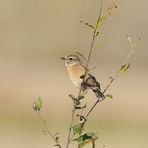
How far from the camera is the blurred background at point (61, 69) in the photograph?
17.1 meters

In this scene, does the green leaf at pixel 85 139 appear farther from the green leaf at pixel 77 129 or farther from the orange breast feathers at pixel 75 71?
the orange breast feathers at pixel 75 71

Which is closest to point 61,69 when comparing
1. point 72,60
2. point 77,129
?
point 72,60

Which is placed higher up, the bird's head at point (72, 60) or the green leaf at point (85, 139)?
the bird's head at point (72, 60)

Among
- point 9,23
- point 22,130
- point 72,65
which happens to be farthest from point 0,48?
point 72,65

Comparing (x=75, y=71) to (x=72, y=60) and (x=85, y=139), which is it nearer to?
(x=72, y=60)

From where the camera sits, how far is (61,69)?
72.6ft

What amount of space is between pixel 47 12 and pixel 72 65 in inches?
660

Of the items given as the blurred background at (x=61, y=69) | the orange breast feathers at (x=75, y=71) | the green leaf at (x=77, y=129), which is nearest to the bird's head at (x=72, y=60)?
the orange breast feathers at (x=75, y=71)

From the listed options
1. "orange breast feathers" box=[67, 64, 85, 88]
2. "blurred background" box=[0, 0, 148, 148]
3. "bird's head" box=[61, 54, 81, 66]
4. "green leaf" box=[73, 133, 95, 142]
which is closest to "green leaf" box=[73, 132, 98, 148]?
"green leaf" box=[73, 133, 95, 142]

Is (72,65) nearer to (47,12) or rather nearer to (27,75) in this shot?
(27,75)

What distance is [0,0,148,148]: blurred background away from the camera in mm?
17109

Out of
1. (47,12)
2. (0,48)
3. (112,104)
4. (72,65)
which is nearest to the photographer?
(72,65)

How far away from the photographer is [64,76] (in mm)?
21797

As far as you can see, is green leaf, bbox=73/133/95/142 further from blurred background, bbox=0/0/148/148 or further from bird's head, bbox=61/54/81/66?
blurred background, bbox=0/0/148/148
